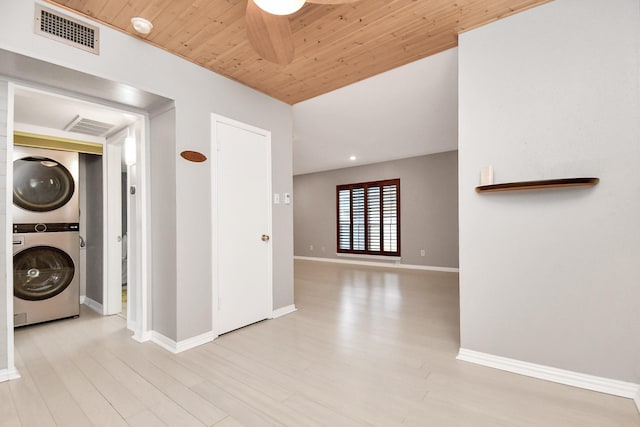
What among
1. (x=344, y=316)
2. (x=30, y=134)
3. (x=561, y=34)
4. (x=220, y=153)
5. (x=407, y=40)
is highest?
(x=407, y=40)

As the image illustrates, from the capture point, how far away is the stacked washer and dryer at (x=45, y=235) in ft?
9.30

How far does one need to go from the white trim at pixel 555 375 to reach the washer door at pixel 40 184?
4293 millimetres

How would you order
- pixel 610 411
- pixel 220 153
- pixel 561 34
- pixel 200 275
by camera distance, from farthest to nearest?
pixel 220 153 → pixel 200 275 → pixel 561 34 → pixel 610 411

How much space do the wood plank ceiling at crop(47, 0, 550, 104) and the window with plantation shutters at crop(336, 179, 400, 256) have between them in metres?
4.32

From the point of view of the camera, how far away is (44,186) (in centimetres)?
299

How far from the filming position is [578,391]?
5.78 ft

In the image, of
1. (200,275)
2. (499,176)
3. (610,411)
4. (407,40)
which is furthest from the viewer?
(200,275)

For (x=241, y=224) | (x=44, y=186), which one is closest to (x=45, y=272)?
(x=44, y=186)

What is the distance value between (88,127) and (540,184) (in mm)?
4241

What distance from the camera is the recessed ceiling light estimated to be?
1.96 meters

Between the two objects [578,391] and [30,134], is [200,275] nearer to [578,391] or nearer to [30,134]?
[30,134]

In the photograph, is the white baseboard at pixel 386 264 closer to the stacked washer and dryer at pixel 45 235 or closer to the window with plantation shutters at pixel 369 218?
the window with plantation shutters at pixel 369 218

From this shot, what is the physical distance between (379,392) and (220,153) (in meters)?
2.41

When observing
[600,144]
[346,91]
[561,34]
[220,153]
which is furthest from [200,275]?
[561,34]
